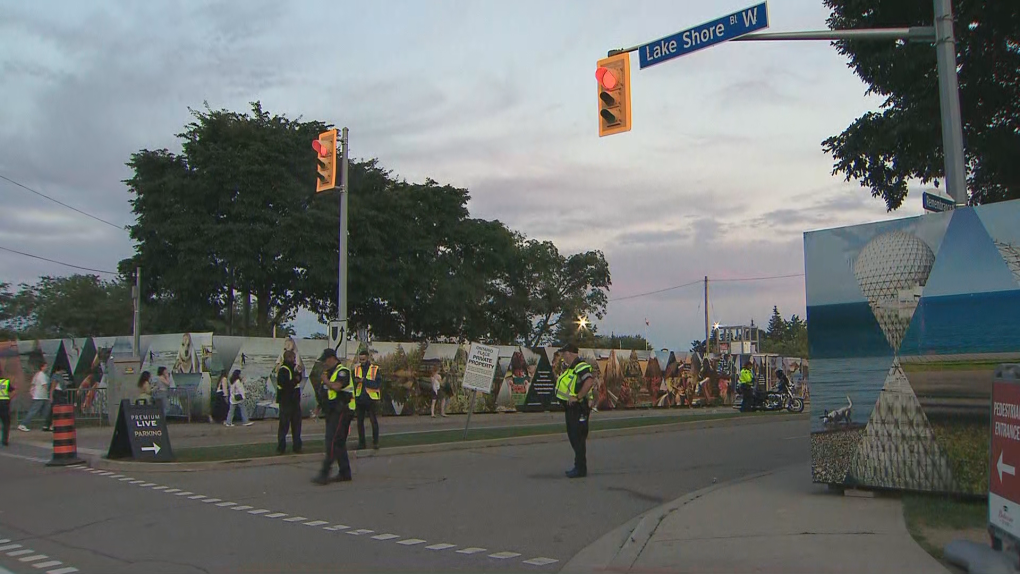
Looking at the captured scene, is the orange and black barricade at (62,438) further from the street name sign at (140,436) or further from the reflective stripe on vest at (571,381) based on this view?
the reflective stripe on vest at (571,381)

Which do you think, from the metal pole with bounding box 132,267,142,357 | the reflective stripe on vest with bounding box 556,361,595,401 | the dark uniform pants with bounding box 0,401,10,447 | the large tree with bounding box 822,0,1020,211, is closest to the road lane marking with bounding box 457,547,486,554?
the reflective stripe on vest with bounding box 556,361,595,401

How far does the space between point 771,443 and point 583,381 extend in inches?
322

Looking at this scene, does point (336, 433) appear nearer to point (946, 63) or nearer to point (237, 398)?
point (946, 63)

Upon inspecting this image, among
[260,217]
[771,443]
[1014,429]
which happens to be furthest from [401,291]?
[1014,429]

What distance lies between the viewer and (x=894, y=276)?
9.14 metres

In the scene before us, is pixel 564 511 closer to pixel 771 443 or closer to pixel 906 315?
pixel 906 315

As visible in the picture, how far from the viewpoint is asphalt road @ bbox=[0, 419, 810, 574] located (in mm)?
7465

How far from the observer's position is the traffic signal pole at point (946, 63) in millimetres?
10234

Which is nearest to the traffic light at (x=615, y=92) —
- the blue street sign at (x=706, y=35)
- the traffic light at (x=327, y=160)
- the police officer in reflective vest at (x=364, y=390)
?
the blue street sign at (x=706, y=35)

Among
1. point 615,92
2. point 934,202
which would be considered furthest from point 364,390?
point 934,202

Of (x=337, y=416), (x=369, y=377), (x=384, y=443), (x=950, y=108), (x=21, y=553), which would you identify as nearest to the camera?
(x=21, y=553)

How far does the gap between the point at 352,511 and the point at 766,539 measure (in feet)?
15.5

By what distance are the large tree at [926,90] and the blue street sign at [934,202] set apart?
249 inches

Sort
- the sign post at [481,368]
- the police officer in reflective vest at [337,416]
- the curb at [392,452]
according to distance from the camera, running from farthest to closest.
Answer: the sign post at [481,368]
the curb at [392,452]
the police officer in reflective vest at [337,416]
